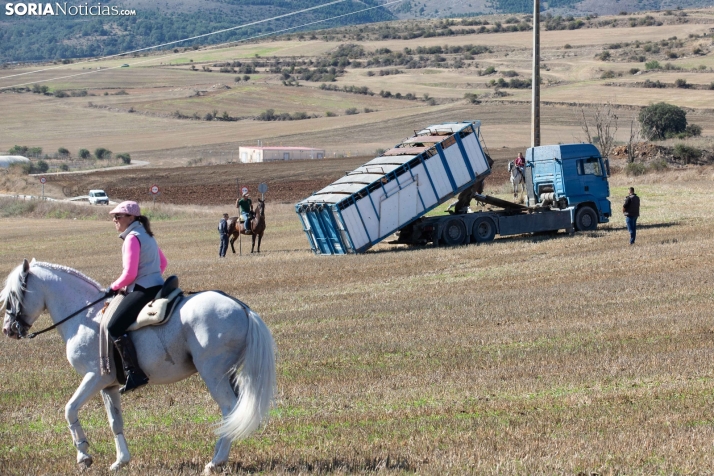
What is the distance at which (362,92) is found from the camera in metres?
132

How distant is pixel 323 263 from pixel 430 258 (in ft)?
9.49

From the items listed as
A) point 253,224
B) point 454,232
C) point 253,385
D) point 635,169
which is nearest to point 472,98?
point 635,169

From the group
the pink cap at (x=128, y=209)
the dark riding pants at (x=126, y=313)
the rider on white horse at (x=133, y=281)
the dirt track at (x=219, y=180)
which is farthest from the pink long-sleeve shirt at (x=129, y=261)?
the dirt track at (x=219, y=180)

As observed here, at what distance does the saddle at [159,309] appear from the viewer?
312 inches

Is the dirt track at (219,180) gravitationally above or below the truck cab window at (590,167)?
below

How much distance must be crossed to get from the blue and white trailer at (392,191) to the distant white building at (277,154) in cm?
5617

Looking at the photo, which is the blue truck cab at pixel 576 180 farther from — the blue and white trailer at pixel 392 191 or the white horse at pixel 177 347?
the white horse at pixel 177 347

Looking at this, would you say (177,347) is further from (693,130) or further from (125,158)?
(125,158)

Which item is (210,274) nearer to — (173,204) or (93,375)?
(93,375)

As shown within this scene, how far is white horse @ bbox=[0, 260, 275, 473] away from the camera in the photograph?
782 centimetres

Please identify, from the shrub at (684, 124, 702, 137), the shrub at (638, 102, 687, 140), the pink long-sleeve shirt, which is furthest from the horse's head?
the shrub at (638, 102, 687, 140)

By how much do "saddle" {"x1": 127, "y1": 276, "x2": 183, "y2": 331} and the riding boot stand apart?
11 cm

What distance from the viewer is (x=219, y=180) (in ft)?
227

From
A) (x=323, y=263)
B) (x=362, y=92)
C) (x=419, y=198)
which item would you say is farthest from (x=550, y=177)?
(x=362, y=92)
